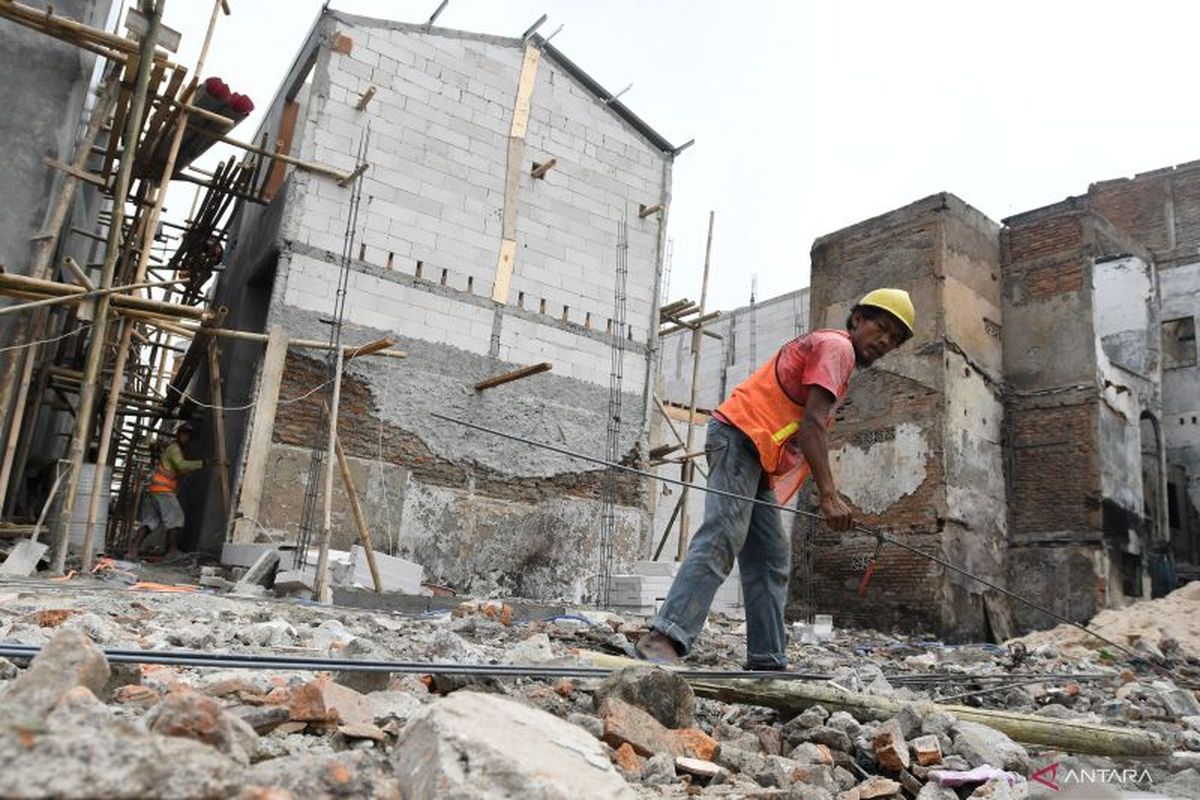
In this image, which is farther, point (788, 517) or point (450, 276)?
point (788, 517)

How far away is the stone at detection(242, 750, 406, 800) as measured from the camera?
1.29 metres

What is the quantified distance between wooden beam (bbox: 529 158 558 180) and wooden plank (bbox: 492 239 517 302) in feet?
3.52

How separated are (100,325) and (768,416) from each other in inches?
230

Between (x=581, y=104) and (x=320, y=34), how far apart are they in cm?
375

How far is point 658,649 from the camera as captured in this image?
3.46 m

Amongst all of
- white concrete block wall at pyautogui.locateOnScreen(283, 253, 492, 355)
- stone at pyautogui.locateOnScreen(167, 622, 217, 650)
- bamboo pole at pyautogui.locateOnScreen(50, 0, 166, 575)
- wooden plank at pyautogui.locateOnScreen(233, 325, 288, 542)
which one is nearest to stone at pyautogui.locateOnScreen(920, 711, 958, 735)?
stone at pyautogui.locateOnScreen(167, 622, 217, 650)

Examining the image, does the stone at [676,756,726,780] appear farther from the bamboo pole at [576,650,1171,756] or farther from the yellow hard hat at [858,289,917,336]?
the yellow hard hat at [858,289,917,336]

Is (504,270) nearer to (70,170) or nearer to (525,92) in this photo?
(525,92)

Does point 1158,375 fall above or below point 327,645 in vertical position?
above

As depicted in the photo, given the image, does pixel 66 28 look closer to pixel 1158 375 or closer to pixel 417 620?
pixel 417 620

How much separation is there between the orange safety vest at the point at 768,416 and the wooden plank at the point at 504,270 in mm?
7818

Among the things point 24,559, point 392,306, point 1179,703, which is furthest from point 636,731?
point 392,306

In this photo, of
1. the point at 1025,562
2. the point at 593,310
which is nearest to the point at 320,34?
the point at 593,310

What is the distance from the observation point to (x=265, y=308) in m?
11.3
